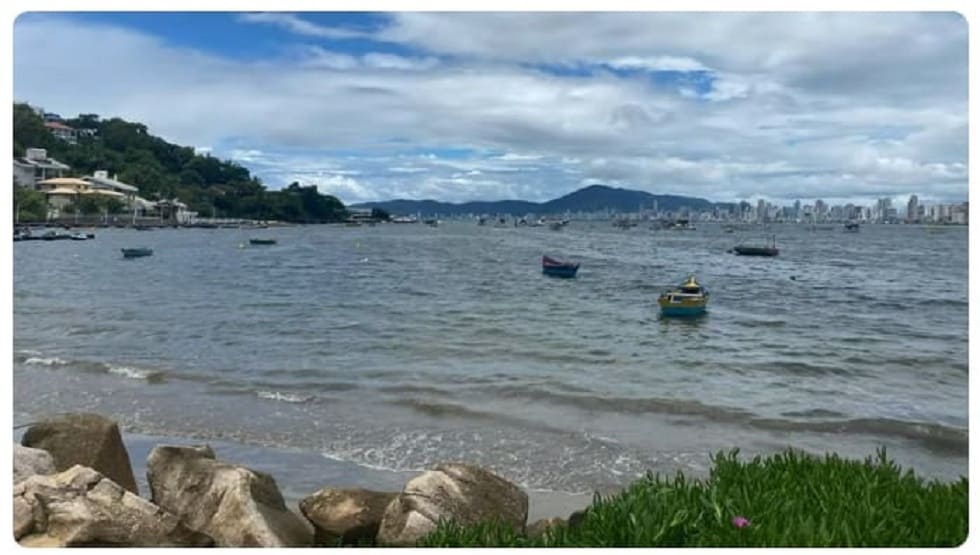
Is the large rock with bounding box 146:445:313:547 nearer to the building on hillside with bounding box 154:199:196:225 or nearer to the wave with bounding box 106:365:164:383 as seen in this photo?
the wave with bounding box 106:365:164:383

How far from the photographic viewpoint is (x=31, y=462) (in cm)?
501

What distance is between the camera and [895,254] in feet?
204

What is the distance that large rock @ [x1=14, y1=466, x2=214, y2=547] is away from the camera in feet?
13.3

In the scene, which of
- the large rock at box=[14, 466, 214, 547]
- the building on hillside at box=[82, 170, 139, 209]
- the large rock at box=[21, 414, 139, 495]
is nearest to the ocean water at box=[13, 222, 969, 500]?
the large rock at box=[21, 414, 139, 495]

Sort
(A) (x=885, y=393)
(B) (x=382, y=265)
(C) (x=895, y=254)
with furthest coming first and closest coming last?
(C) (x=895, y=254) → (B) (x=382, y=265) → (A) (x=885, y=393)

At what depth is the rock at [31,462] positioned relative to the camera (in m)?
4.87

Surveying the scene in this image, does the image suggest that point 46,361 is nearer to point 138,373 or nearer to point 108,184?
point 138,373

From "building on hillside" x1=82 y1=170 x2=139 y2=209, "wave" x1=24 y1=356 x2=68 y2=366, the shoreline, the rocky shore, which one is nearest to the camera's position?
the rocky shore

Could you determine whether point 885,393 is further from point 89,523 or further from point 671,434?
point 89,523

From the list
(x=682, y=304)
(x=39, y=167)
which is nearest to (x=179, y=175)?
(x=39, y=167)

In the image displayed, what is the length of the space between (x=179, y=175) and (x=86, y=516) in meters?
46.8

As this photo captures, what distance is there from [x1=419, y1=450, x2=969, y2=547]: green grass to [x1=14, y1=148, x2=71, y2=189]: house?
33.1 meters
